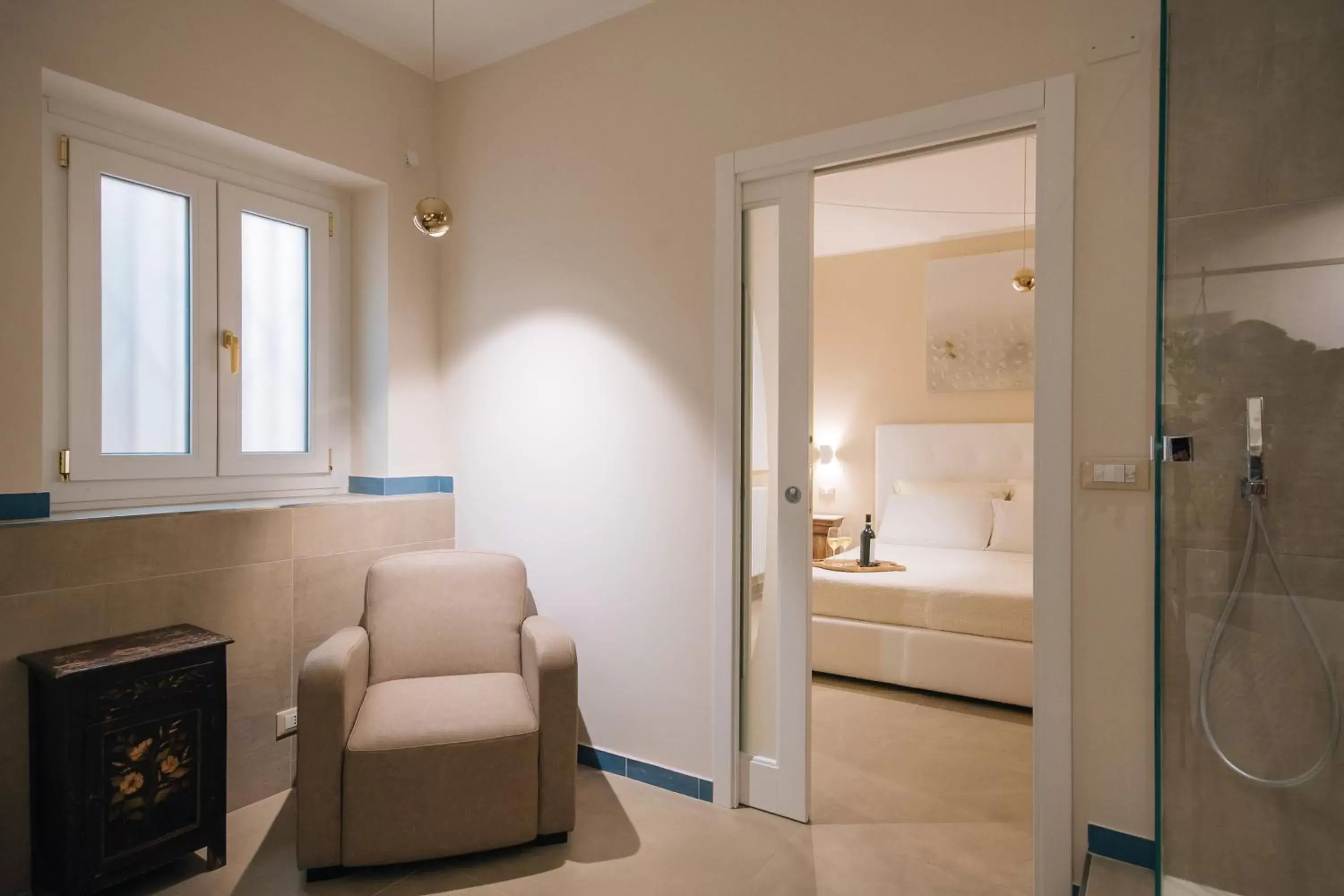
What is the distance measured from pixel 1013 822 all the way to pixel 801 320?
1.81 metres

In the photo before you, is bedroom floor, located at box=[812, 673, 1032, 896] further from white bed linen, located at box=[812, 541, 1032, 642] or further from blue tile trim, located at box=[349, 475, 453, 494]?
blue tile trim, located at box=[349, 475, 453, 494]

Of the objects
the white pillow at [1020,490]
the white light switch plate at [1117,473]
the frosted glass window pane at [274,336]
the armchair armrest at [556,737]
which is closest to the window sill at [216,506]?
the frosted glass window pane at [274,336]

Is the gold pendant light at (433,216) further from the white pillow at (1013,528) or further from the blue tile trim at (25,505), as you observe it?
the white pillow at (1013,528)

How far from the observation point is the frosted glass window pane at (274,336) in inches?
117

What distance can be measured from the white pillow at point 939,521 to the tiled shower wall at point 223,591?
3231mm

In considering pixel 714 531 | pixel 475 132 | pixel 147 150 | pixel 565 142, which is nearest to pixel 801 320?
pixel 714 531

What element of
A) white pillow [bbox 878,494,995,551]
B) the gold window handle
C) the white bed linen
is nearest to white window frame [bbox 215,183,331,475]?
the gold window handle

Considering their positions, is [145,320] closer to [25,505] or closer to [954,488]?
[25,505]

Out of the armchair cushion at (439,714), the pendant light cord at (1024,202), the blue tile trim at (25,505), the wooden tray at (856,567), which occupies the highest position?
the pendant light cord at (1024,202)

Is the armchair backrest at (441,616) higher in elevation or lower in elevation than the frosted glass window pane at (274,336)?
lower

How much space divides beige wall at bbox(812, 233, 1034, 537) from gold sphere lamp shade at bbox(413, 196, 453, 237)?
3.46m

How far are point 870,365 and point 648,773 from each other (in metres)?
4.09

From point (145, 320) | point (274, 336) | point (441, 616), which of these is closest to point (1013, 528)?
point (441, 616)

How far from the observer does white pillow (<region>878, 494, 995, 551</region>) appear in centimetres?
502
